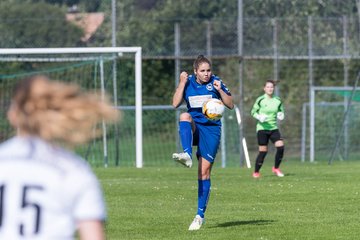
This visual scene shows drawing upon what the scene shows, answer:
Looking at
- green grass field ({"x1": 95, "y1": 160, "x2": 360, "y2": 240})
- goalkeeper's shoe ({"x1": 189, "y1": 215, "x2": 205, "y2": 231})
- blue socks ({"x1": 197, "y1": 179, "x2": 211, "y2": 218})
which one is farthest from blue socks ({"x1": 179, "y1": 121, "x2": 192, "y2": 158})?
green grass field ({"x1": 95, "y1": 160, "x2": 360, "y2": 240})

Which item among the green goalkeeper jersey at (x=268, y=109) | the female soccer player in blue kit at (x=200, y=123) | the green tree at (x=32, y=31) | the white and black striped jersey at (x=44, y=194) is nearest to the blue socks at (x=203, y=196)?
the female soccer player in blue kit at (x=200, y=123)

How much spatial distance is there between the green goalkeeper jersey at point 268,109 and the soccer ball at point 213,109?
28.2 ft

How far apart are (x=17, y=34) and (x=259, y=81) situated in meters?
6.89

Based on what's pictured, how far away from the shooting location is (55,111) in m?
3.83

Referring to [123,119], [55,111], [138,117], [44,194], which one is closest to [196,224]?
[44,194]

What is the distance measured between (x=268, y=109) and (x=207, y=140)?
8769 mm

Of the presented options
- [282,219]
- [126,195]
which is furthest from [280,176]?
[282,219]

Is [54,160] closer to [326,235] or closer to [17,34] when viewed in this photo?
[326,235]

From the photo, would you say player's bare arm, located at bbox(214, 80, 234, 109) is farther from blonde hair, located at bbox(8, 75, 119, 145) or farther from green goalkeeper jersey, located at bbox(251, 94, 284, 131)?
green goalkeeper jersey, located at bbox(251, 94, 284, 131)

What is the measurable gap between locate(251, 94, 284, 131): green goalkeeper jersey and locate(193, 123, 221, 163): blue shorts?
8514mm

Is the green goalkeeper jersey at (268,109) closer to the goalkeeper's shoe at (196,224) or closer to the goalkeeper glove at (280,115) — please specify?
the goalkeeper glove at (280,115)

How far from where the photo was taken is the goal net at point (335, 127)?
27875 millimetres

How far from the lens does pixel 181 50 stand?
2845 cm

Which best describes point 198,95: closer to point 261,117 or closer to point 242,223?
point 242,223
